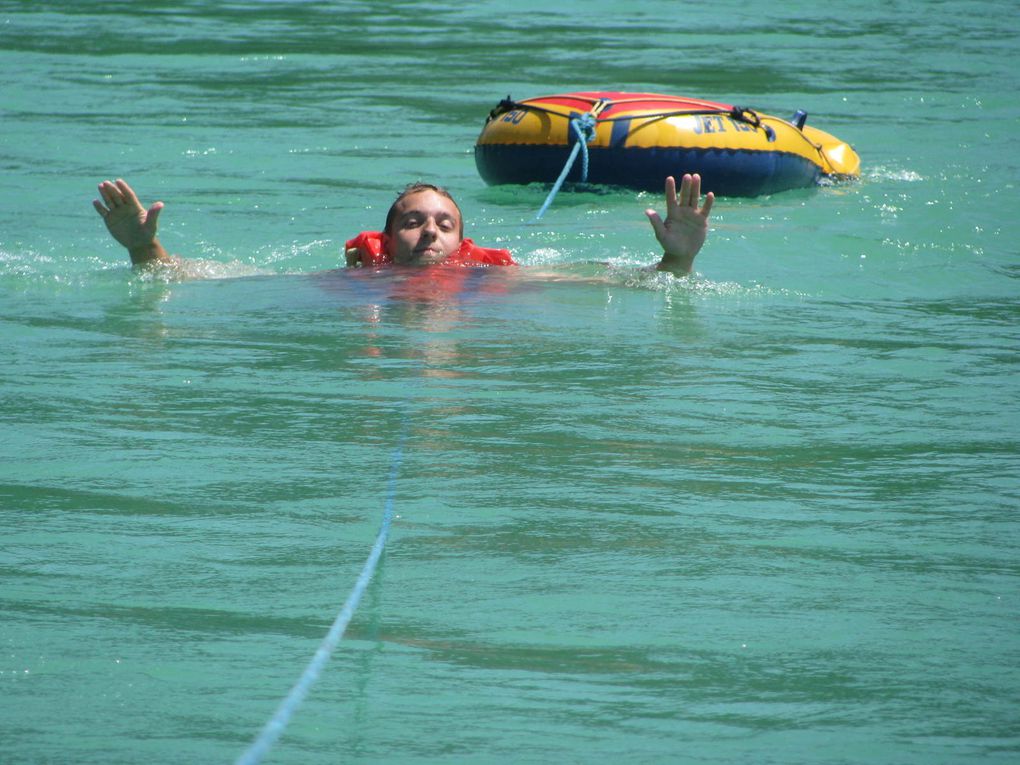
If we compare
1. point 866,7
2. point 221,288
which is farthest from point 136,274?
point 866,7

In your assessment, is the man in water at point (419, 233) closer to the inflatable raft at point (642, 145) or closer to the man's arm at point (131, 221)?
the man's arm at point (131, 221)

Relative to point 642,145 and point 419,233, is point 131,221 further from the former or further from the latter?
point 642,145

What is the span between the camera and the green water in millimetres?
3176

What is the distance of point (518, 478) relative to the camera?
460cm

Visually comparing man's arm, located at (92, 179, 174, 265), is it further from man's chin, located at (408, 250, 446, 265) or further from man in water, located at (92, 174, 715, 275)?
man's chin, located at (408, 250, 446, 265)

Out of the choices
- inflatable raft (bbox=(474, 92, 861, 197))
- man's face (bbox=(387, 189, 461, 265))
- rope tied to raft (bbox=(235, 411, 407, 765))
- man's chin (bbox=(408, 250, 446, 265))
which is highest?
inflatable raft (bbox=(474, 92, 861, 197))

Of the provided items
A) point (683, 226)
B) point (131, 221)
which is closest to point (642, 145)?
point (683, 226)

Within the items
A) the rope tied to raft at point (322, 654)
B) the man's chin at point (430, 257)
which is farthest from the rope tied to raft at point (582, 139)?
the rope tied to raft at point (322, 654)

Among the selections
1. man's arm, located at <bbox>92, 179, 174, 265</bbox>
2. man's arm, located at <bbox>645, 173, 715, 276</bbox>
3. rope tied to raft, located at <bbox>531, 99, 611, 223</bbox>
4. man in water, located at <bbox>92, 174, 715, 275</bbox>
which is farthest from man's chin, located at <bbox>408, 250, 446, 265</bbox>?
rope tied to raft, located at <bbox>531, 99, 611, 223</bbox>

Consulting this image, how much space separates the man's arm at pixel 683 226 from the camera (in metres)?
7.13

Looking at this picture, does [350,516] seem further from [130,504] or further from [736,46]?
[736,46]

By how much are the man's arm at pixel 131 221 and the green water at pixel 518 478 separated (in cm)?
16

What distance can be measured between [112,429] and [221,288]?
2601 mm

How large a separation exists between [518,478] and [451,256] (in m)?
3.32
